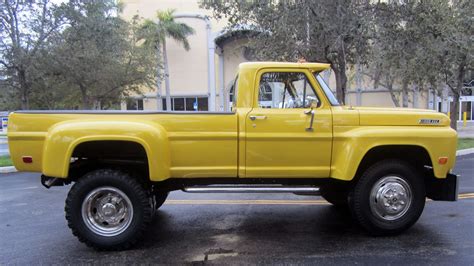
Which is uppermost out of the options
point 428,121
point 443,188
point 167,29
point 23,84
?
point 167,29

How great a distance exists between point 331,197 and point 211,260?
224cm

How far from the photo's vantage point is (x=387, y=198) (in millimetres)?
4941

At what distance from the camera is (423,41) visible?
41.9 feet

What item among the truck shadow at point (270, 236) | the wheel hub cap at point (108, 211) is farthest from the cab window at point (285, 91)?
the wheel hub cap at point (108, 211)

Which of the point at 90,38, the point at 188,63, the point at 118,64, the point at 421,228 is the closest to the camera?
the point at 421,228

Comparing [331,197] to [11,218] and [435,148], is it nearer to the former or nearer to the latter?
[435,148]

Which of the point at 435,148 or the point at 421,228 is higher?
the point at 435,148

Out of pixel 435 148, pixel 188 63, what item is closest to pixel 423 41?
pixel 435 148

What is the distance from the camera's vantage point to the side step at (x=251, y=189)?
4934 mm

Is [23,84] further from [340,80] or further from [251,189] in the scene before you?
[251,189]

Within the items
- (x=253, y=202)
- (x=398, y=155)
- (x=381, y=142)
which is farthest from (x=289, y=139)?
(x=253, y=202)

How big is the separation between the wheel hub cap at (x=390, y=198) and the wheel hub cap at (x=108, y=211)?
3.00 meters

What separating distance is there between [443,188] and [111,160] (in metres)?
4.29

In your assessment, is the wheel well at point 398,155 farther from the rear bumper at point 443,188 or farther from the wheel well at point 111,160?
the wheel well at point 111,160
